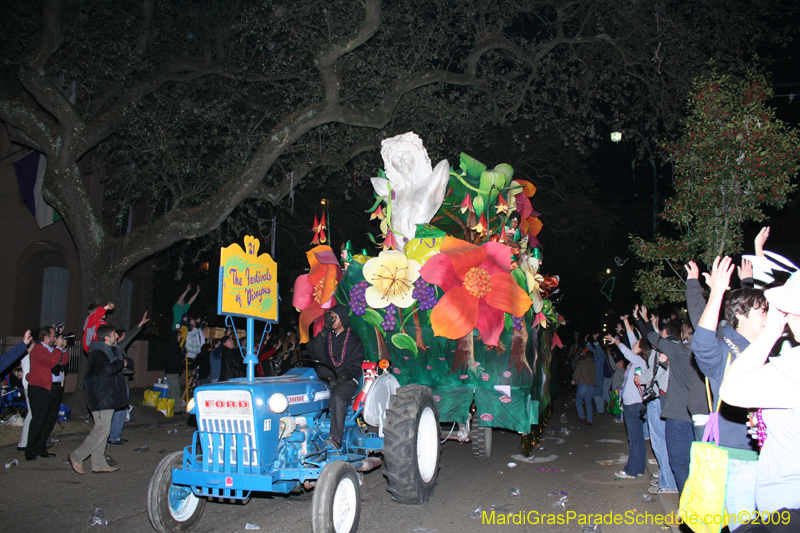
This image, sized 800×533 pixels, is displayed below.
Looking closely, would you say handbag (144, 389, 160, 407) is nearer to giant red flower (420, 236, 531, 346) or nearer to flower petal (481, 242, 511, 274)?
giant red flower (420, 236, 531, 346)

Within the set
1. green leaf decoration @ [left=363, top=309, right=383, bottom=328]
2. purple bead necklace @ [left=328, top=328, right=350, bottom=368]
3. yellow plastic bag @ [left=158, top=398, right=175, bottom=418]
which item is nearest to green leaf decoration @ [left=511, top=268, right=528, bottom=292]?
green leaf decoration @ [left=363, top=309, right=383, bottom=328]

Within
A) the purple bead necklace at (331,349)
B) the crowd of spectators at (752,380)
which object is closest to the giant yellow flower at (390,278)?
the purple bead necklace at (331,349)

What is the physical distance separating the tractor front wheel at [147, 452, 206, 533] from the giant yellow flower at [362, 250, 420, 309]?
2970 mm

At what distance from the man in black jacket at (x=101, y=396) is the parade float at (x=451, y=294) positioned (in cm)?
242

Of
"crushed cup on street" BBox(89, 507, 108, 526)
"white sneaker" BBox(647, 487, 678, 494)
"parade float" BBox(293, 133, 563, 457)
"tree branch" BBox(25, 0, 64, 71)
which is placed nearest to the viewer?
"crushed cup on street" BBox(89, 507, 108, 526)

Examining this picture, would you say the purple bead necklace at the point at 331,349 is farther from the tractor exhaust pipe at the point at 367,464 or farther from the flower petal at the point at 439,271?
the flower petal at the point at 439,271

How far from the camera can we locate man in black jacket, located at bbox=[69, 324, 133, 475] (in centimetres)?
682

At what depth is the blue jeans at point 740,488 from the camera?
2.90 meters

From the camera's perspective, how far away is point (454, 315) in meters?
6.74

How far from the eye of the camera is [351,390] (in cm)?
568

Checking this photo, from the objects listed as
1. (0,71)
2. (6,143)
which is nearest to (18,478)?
(0,71)

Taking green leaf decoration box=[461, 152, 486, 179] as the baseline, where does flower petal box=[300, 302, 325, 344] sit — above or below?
below

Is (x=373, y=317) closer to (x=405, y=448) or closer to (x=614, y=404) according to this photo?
(x=405, y=448)

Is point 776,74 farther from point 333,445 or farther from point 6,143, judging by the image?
point 6,143
